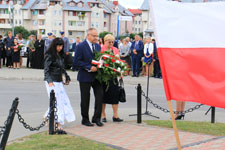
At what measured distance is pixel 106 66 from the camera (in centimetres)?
898

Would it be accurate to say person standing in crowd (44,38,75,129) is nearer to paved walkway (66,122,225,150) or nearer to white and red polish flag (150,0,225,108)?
paved walkway (66,122,225,150)

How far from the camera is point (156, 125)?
Answer: 934 centimetres

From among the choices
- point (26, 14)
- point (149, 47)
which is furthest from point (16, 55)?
point (26, 14)

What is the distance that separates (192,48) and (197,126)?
4.84 metres

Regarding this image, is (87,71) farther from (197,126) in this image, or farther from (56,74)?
(197,126)

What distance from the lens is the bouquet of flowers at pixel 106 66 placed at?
896 centimetres

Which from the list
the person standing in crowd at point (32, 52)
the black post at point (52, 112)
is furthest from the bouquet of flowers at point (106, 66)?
the person standing in crowd at point (32, 52)

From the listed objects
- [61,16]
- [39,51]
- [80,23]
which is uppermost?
[61,16]

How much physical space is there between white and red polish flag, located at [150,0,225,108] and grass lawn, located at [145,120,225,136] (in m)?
4.09

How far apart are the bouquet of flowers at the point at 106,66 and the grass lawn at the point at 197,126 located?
146 centimetres

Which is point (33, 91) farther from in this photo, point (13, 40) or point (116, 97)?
point (13, 40)

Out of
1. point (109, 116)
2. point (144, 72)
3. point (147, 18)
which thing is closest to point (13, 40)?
point (144, 72)

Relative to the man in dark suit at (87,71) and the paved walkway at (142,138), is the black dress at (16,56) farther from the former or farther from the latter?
the paved walkway at (142,138)

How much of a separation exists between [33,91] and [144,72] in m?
8.75
